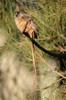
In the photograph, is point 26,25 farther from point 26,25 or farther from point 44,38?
point 44,38

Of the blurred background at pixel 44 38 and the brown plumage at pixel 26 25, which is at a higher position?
the brown plumage at pixel 26 25

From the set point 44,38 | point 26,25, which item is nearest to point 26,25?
point 26,25

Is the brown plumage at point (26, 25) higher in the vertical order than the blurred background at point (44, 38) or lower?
higher

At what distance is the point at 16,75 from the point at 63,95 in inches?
48.5

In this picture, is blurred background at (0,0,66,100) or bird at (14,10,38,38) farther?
blurred background at (0,0,66,100)

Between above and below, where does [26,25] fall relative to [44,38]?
above

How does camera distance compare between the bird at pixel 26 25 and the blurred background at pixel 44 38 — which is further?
the blurred background at pixel 44 38

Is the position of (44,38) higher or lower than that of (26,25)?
lower

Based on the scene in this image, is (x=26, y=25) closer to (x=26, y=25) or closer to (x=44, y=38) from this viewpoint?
(x=26, y=25)

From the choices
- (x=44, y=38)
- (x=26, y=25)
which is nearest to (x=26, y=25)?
(x=26, y=25)

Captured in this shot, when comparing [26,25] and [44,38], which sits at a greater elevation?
[26,25]

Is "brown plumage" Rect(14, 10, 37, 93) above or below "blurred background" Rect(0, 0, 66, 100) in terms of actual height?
above

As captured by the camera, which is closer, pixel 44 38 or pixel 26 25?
pixel 26 25

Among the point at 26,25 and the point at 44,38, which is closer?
the point at 26,25
